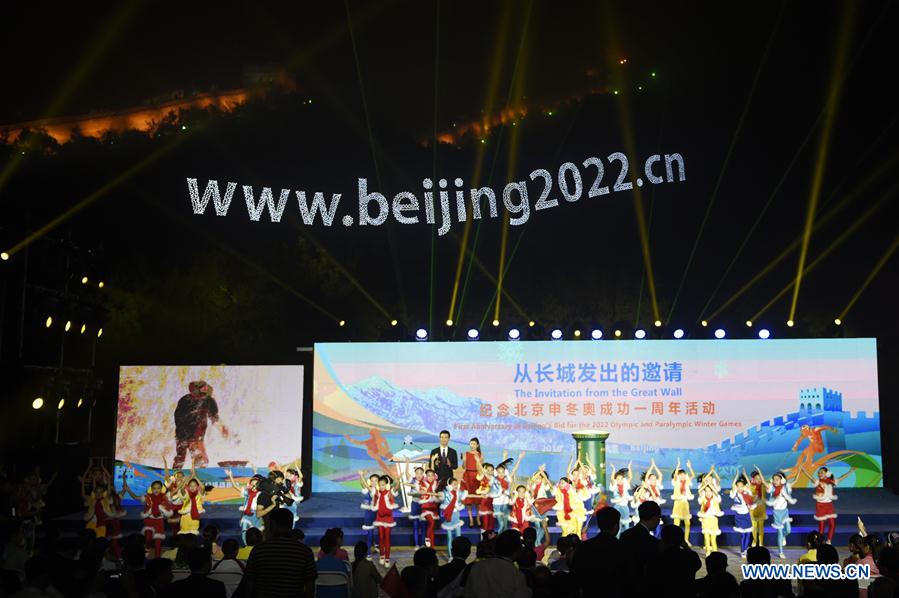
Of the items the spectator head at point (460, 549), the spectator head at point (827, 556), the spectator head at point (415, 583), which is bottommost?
the spectator head at point (415, 583)

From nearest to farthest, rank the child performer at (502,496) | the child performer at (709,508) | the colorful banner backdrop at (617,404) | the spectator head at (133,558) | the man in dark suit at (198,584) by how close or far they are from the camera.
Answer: the man in dark suit at (198,584) < the spectator head at (133,558) < the child performer at (709,508) < the child performer at (502,496) < the colorful banner backdrop at (617,404)

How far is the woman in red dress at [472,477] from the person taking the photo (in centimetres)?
1261

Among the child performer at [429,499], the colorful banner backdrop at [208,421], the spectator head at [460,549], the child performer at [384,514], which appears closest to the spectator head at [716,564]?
the spectator head at [460,549]

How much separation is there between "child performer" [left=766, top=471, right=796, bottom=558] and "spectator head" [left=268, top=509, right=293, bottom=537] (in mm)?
8741

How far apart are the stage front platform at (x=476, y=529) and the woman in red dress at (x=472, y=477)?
0.35 metres

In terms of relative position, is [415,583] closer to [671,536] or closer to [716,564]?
[671,536]

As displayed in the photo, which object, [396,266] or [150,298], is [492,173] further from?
[150,298]

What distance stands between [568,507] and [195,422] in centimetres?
630

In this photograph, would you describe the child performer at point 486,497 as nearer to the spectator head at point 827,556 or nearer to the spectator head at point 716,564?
the spectator head at point 827,556

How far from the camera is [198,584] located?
4.21 metres

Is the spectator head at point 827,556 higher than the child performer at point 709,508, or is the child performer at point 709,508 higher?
the spectator head at point 827,556

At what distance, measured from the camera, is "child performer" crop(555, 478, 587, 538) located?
468 inches

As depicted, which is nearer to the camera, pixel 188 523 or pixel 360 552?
pixel 360 552

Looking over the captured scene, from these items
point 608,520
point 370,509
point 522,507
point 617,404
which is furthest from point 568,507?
point 608,520
